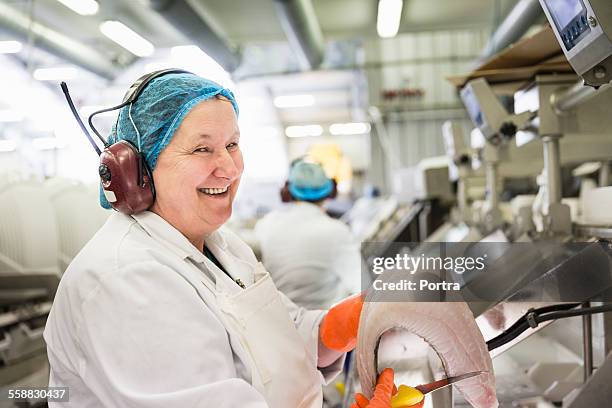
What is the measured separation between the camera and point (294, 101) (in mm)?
13680

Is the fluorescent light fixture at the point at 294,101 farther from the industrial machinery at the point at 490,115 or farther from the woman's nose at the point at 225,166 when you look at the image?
the woman's nose at the point at 225,166

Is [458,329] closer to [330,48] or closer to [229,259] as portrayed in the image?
[229,259]

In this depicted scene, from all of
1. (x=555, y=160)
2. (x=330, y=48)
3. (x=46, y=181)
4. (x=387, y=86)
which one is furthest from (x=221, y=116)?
(x=387, y=86)

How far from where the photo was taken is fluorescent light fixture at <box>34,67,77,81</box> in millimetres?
1414

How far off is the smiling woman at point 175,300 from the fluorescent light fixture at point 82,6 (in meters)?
0.58

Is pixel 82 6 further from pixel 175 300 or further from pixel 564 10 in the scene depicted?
pixel 564 10

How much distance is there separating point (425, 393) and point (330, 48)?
8496 millimetres

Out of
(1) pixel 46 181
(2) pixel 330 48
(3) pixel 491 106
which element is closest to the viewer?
Answer: (3) pixel 491 106

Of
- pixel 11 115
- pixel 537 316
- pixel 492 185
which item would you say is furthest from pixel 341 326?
pixel 492 185

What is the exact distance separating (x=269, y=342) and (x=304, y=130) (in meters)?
13.2

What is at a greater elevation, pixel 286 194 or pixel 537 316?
pixel 286 194

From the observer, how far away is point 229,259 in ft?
4.23

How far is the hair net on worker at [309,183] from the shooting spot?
274 centimetres

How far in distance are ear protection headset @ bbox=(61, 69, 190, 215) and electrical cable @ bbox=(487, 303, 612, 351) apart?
71cm
